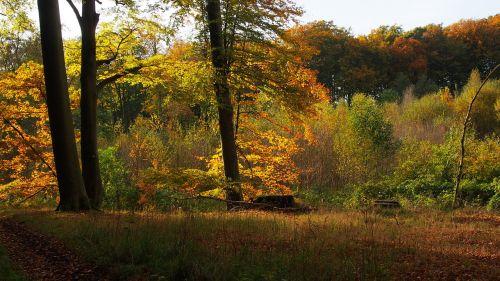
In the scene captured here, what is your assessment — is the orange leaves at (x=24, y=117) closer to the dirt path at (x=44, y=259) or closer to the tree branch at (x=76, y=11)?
the tree branch at (x=76, y=11)

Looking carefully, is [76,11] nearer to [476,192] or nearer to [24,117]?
[24,117]

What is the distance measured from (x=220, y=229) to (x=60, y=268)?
294cm

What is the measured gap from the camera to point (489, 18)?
230ft

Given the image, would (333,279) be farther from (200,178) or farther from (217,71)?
(217,71)

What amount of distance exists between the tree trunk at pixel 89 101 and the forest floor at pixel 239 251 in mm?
3908

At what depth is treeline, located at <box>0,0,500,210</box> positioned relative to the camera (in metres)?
14.8

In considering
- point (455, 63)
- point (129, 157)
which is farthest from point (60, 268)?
point (455, 63)

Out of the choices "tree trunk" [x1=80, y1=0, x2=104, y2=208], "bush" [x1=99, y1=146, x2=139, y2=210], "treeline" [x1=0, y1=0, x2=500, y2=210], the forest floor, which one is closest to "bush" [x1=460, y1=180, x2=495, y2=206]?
"treeline" [x1=0, y1=0, x2=500, y2=210]

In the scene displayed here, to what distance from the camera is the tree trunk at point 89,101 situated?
13656mm

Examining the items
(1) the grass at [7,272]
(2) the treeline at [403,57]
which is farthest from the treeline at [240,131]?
(2) the treeline at [403,57]

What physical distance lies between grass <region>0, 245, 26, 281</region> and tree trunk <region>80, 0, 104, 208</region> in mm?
6745

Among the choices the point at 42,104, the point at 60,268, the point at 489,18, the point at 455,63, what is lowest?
the point at 60,268

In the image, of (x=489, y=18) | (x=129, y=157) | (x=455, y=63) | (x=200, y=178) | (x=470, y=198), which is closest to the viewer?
(x=200, y=178)

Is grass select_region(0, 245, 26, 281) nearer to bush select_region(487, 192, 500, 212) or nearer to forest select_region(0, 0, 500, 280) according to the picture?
forest select_region(0, 0, 500, 280)
